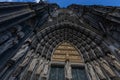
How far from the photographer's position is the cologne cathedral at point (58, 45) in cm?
447

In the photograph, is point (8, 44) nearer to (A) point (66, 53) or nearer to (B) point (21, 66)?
(B) point (21, 66)

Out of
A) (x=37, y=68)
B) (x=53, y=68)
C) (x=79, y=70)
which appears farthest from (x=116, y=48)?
(x=37, y=68)

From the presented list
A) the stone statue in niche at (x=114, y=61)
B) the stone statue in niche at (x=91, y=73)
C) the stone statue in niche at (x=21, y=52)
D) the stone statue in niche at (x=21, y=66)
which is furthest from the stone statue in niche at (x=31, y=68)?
the stone statue in niche at (x=114, y=61)

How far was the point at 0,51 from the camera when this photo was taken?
Result: 3809 millimetres

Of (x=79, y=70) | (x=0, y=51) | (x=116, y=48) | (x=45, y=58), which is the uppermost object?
(x=0, y=51)

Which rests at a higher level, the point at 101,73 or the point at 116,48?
the point at 116,48

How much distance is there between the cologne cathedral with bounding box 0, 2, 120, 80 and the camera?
447cm

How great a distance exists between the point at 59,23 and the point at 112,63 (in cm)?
477

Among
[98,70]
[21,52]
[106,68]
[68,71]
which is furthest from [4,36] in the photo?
[106,68]

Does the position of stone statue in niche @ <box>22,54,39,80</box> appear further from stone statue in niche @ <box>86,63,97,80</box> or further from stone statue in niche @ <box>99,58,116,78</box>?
stone statue in niche @ <box>99,58,116,78</box>

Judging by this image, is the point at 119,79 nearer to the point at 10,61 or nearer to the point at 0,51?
the point at 10,61

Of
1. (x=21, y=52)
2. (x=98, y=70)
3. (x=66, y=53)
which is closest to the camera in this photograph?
(x=21, y=52)

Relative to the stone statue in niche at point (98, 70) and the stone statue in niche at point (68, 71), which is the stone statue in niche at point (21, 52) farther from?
the stone statue in niche at point (98, 70)

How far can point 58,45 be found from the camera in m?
7.96
